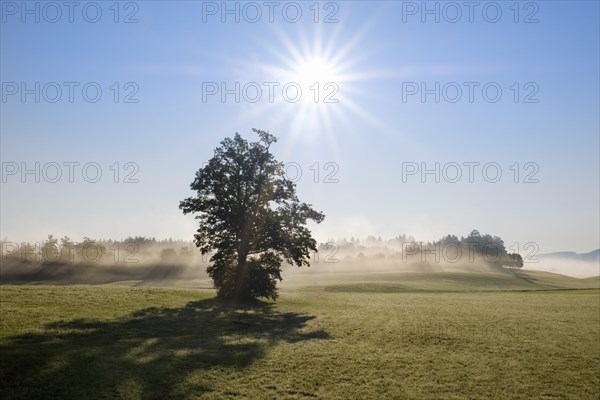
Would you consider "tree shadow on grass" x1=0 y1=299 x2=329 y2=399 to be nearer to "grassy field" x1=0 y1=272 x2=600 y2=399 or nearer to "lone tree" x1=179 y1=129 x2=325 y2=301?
"grassy field" x1=0 y1=272 x2=600 y2=399

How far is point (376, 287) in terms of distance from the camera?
7575 centimetres

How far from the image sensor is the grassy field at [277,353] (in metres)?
16.8

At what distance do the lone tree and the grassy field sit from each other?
904 cm

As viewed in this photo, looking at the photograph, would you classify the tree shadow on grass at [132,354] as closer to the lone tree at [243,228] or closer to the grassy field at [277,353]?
the grassy field at [277,353]

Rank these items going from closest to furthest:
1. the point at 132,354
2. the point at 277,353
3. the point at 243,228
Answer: the point at 132,354, the point at 277,353, the point at 243,228

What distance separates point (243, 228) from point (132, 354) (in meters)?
28.5

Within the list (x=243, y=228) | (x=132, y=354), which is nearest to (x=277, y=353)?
(x=132, y=354)

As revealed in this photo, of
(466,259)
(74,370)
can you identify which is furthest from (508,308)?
(466,259)

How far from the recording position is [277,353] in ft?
72.6

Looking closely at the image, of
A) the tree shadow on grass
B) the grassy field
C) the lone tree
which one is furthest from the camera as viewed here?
the lone tree

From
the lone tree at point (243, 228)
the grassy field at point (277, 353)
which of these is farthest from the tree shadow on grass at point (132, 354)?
the lone tree at point (243, 228)

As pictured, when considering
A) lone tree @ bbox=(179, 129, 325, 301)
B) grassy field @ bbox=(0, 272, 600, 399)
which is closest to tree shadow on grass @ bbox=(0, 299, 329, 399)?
grassy field @ bbox=(0, 272, 600, 399)

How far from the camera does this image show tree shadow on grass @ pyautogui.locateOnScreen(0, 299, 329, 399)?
15578 millimetres

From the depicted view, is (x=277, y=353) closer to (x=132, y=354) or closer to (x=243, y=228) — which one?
(x=132, y=354)
